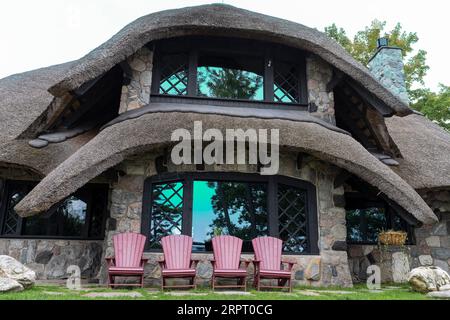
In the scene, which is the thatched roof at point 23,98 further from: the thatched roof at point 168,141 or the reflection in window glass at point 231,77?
the reflection in window glass at point 231,77

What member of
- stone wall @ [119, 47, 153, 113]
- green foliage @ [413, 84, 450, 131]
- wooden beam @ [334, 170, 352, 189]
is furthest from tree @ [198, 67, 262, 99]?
green foliage @ [413, 84, 450, 131]

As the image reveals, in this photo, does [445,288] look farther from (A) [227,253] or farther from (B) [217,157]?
(B) [217,157]

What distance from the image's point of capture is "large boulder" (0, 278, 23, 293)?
3.93 metres

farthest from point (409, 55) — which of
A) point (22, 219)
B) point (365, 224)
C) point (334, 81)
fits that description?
point (22, 219)

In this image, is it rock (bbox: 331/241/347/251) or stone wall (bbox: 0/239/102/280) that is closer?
rock (bbox: 331/241/347/251)

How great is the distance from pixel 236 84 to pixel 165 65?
125 centimetres

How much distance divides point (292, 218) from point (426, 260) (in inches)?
114

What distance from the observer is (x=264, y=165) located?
18.8 feet

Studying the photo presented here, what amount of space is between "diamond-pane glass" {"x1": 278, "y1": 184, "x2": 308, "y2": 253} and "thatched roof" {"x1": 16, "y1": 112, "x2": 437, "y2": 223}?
2.82 feet

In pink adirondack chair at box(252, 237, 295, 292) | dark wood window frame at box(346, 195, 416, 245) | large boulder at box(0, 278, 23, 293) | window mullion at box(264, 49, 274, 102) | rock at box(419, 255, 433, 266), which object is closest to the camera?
large boulder at box(0, 278, 23, 293)

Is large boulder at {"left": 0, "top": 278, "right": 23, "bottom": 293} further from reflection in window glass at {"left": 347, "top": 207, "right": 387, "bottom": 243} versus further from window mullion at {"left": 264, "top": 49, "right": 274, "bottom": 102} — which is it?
reflection in window glass at {"left": 347, "top": 207, "right": 387, "bottom": 243}

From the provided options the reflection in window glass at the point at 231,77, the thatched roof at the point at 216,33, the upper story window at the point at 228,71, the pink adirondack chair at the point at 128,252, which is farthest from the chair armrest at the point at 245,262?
the thatched roof at the point at 216,33
